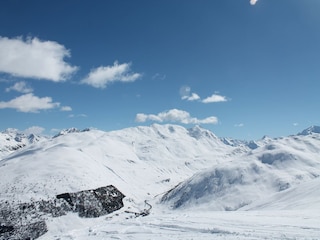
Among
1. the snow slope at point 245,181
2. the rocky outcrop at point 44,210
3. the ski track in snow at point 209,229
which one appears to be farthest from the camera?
Result: the snow slope at point 245,181

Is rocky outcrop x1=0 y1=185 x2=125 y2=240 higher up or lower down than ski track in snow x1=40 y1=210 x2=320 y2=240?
higher up

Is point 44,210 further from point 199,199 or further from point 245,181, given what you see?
point 245,181

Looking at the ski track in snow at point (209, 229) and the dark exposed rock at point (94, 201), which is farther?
the dark exposed rock at point (94, 201)

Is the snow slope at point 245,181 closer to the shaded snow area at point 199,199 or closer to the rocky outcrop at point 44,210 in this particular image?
the shaded snow area at point 199,199

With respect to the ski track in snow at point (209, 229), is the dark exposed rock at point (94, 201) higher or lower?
higher

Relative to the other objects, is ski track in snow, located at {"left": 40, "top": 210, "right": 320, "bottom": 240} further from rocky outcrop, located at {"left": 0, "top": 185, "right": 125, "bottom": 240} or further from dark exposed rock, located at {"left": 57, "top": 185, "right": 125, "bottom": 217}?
dark exposed rock, located at {"left": 57, "top": 185, "right": 125, "bottom": 217}

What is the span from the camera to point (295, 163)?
135375 millimetres

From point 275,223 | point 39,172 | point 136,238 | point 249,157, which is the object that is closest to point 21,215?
point 39,172

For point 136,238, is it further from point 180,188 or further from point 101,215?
point 180,188

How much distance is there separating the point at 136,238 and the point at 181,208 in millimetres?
78783

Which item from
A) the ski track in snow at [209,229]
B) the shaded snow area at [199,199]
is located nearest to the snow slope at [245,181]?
the shaded snow area at [199,199]

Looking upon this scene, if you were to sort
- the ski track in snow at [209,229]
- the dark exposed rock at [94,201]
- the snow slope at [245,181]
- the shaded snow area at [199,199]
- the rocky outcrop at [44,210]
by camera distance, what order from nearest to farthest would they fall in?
1. the ski track in snow at [209,229]
2. the shaded snow area at [199,199]
3. the rocky outcrop at [44,210]
4. the dark exposed rock at [94,201]
5. the snow slope at [245,181]

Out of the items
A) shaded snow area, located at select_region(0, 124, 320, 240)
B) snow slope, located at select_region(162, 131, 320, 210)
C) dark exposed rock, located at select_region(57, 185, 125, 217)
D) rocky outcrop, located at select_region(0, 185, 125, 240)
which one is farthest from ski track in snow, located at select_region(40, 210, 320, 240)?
snow slope, located at select_region(162, 131, 320, 210)

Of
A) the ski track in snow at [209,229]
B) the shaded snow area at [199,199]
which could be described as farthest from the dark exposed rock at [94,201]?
the ski track in snow at [209,229]
